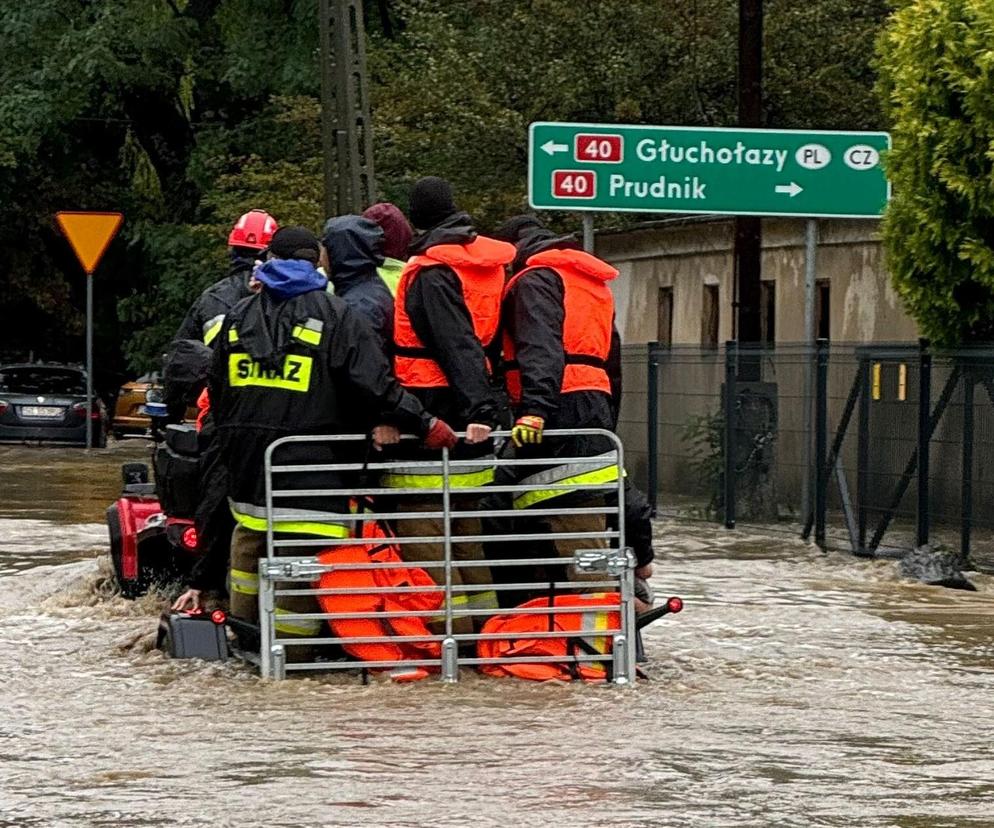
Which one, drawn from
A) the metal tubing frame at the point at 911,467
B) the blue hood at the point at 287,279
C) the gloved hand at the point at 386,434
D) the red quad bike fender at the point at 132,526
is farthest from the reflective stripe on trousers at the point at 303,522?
the metal tubing frame at the point at 911,467

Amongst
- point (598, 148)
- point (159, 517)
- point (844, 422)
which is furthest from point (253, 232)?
point (598, 148)

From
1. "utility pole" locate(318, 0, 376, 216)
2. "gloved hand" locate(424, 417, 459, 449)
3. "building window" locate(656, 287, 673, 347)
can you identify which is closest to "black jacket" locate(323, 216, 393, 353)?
"gloved hand" locate(424, 417, 459, 449)

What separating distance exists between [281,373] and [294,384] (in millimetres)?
69

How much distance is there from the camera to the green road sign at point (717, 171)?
1966 centimetres

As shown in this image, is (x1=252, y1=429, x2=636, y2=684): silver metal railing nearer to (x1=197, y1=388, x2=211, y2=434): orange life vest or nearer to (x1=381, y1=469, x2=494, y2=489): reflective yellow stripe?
(x1=381, y1=469, x2=494, y2=489): reflective yellow stripe

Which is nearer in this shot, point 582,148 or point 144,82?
point 582,148

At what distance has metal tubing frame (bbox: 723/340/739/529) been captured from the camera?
1945 cm

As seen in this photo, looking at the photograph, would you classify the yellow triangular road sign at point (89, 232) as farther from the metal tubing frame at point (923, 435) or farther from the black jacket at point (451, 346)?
the black jacket at point (451, 346)

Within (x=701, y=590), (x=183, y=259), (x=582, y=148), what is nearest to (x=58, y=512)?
(x=582, y=148)

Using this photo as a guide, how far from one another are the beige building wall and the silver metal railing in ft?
36.1

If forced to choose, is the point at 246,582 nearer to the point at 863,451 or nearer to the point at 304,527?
the point at 304,527

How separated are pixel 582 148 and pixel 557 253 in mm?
9320

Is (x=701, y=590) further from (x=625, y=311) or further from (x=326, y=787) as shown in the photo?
(x=625, y=311)

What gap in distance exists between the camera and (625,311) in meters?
28.8
